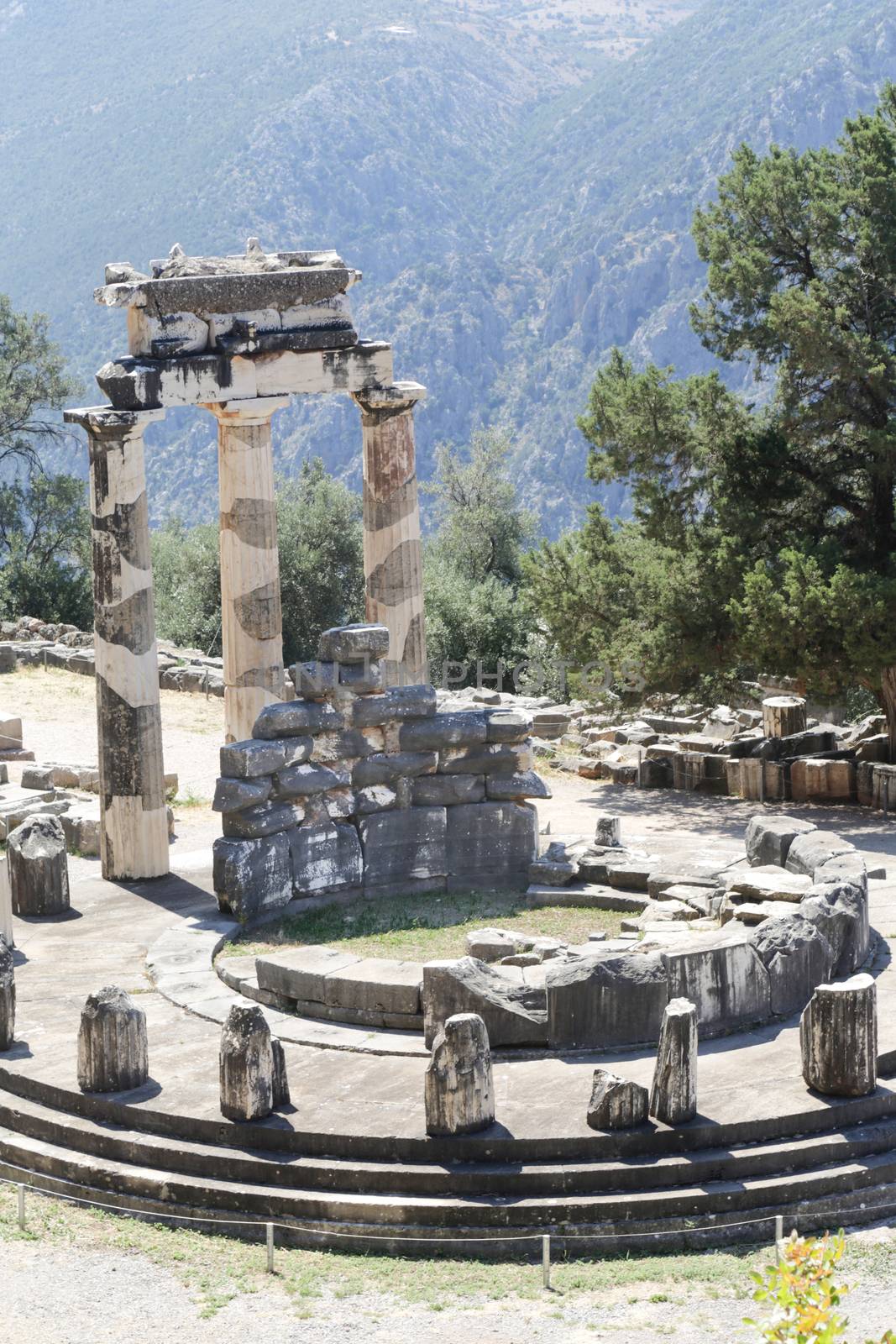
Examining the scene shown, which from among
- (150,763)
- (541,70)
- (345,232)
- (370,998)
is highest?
(541,70)

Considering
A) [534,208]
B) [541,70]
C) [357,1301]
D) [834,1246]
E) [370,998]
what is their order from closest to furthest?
1. [834,1246]
2. [357,1301]
3. [370,998]
4. [534,208]
5. [541,70]

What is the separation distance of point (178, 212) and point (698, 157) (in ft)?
109

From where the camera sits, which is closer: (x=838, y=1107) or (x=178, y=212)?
(x=838, y=1107)

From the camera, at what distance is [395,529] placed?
73.0 ft

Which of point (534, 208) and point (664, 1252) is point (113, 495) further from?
point (534, 208)

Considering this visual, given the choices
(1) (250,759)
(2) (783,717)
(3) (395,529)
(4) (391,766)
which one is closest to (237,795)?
(1) (250,759)

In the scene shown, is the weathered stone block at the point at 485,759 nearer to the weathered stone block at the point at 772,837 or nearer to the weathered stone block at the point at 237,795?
the weathered stone block at the point at 237,795

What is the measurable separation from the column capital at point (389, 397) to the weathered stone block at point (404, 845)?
16.6 ft

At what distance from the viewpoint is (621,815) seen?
24.8m

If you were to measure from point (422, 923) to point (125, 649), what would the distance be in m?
4.01

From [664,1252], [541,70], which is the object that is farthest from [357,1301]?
[541,70]

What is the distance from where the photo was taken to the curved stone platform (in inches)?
468

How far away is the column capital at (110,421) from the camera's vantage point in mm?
18656

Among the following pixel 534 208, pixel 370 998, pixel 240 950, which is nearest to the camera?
pixel 370 998
